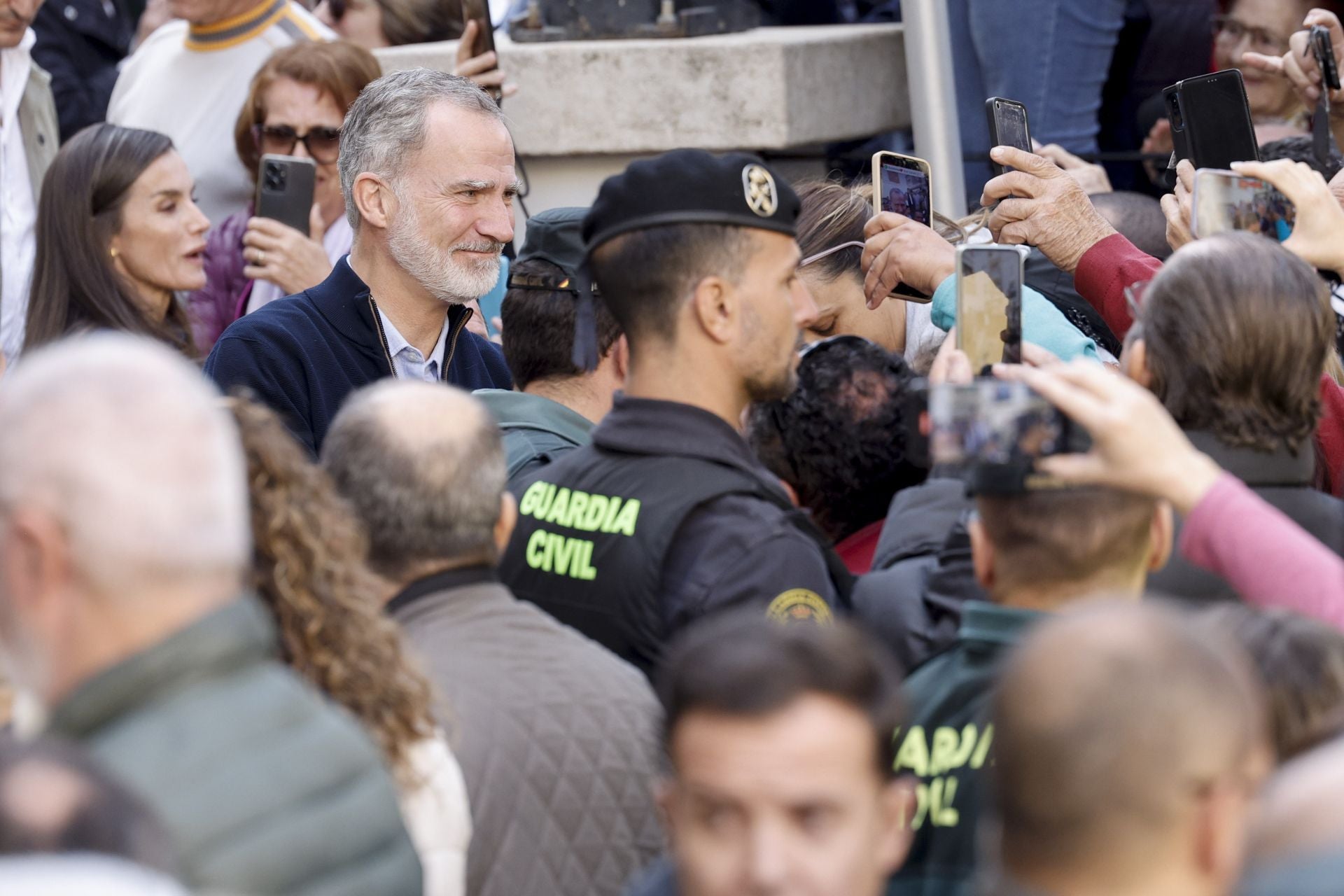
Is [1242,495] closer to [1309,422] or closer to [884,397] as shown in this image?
[1309,422]

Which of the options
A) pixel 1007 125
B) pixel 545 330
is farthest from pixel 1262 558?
pixel 545 330

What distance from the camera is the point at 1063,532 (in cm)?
228

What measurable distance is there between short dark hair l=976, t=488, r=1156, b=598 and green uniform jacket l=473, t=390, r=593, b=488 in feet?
4.58

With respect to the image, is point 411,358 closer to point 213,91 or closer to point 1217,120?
point 1217,120

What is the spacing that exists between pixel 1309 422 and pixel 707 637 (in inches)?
46.7

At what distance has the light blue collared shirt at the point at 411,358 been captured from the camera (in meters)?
4.15

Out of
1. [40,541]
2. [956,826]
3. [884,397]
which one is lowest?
[956,826]

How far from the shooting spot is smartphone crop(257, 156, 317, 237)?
201 inches

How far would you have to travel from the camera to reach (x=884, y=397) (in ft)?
10.8

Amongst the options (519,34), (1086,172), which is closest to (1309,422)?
(1086,172)

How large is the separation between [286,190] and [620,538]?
2661mm

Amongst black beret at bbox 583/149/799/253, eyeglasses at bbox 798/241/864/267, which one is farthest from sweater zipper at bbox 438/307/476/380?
black beret at bbox 583/149/799/253

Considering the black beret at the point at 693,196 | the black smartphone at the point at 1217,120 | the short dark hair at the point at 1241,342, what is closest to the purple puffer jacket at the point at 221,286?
the black beret at the point at 693,196

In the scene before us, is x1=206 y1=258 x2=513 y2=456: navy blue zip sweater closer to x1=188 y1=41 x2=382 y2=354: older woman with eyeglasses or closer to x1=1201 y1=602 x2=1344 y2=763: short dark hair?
x1=188 y1=41 x2=382 y2=354: older woman with eyeglasses
